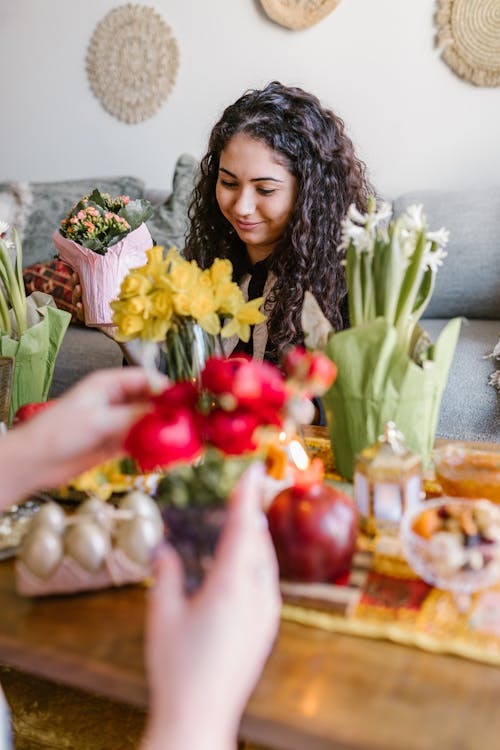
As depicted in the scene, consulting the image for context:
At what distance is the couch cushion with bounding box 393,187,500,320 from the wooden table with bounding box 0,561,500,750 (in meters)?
1.93

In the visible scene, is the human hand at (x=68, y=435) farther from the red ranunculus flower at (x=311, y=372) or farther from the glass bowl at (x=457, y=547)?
the glass bowl at (x=457, y=547)

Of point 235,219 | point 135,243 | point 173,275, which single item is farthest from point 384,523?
point 235,219

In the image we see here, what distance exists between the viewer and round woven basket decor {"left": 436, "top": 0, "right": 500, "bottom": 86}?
2.59 metres

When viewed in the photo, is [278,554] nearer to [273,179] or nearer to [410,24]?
[273,179]

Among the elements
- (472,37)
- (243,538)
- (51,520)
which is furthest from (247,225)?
(472,37)

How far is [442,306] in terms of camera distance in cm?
248

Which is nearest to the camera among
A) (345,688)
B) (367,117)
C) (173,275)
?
(345,688)

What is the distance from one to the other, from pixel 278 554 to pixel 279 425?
19 centimetres

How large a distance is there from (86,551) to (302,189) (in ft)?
3.65

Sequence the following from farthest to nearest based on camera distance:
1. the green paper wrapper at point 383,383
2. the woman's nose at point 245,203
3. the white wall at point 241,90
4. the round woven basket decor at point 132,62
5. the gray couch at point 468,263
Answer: the round woven basket decor at point 132,62
the white wall at point 241,90
the gray couch at point 468,263
the woman's nose at point 245,203
the green paper wrapper at point 383,383

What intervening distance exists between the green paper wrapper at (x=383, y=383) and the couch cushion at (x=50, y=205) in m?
2.25

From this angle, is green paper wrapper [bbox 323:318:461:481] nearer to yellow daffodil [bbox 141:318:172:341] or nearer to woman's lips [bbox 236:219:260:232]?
yellow daffodil [bbox 141:318:172:341]

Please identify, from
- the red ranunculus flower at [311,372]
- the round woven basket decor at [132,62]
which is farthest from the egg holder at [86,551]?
the round woven basket decor at [132,62]

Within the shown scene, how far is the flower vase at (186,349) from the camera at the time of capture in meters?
1.04
